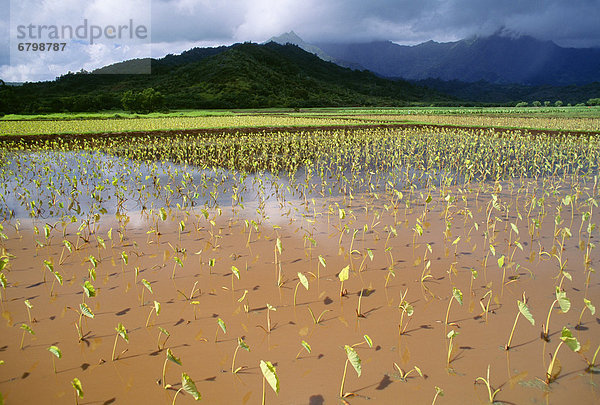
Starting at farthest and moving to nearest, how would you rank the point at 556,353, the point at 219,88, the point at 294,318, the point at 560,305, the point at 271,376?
1. the point at 219,88
2. the point at 294,318
3. the point at 560,305
4. the point at 556,353
5. the point at 271,376

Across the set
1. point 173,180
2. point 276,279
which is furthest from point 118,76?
point 276,279

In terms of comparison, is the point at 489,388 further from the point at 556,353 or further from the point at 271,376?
the point at 271,376

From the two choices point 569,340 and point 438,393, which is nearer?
point 438,393

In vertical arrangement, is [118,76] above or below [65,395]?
above

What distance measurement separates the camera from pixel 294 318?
4000 millimetres

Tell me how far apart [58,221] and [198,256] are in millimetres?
3621

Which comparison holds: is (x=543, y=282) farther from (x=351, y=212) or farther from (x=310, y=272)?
(x=351, y=212)

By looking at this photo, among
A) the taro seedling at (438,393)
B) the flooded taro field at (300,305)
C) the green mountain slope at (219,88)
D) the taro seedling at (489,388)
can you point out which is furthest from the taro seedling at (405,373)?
the green mountain slope at (219,88)

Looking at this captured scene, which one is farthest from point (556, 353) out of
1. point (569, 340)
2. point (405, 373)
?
point (405, 373)

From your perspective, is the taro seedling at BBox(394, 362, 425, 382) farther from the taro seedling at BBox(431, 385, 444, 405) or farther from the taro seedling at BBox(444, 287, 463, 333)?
the taro seedling at BBox(444, 287, 463, 333)

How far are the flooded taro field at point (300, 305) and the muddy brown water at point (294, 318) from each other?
0.02m

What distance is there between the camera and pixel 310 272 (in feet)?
16.7

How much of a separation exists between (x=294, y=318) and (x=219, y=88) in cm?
8926

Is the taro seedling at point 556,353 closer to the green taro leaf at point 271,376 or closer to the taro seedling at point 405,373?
the taro seedling at point 405,373
